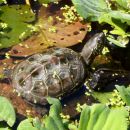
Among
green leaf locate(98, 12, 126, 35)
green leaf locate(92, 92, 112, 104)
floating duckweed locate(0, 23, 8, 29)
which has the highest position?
green leaf locate(98, 12, 126, 35)

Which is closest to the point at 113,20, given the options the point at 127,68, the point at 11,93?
the point at 127,68

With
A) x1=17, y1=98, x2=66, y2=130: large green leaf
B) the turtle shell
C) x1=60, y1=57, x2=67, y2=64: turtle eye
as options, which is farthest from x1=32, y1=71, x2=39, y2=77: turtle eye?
x1=17, y1=98, x2=66, y2=130: large green leaf

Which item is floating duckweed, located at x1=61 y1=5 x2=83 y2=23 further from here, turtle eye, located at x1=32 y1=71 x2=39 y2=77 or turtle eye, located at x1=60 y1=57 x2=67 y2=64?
turtle eye, located at x1=32 y1=71 x2=39 y2=77

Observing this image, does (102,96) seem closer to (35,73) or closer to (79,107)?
(79,107)

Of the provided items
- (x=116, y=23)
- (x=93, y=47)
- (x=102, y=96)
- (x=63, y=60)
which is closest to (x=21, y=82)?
(x=63, y=60)

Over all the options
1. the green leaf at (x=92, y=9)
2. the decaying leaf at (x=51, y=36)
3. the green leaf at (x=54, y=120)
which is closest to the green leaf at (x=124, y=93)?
the green leaf at (x=54, y=120)

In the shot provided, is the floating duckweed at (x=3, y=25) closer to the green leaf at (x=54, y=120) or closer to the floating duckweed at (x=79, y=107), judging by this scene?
the floating duckweed at (x=79, y=107)

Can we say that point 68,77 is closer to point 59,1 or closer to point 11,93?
point 11,93

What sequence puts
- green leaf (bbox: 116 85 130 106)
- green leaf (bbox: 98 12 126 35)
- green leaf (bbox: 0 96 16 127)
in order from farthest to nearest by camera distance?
1. green leaf (bbox: 98 12 126 35)
2. green leaf (bbox: 0 96 16 127)
3. green leaf (bbox: 116 85 130 106)
